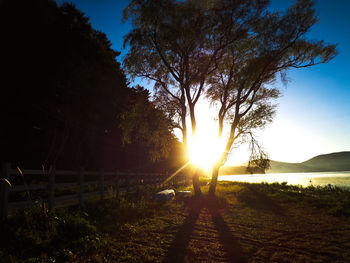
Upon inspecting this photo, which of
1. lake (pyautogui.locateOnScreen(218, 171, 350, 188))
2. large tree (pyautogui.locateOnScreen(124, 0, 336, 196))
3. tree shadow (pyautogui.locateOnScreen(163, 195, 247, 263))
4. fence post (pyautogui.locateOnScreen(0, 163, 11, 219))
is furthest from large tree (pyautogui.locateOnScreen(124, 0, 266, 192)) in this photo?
lake (pyautogui.locateOnScreen(218, 171, 350, 188))

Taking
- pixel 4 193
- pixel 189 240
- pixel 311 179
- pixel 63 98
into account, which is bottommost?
pixel 311 179

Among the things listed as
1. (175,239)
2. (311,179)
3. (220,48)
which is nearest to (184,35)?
(220,48)

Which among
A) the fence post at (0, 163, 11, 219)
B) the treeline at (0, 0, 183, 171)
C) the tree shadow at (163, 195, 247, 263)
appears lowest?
the tree shadow at (163, 195, 247, 263)

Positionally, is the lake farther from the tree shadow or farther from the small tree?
the tree shadow

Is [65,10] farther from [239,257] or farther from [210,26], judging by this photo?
[239,257]

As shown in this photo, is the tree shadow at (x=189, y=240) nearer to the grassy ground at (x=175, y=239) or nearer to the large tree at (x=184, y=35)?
the grassy ground at (x=175, y=239)

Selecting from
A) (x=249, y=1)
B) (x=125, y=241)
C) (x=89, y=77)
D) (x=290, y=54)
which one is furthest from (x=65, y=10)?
(x=125, y=241)

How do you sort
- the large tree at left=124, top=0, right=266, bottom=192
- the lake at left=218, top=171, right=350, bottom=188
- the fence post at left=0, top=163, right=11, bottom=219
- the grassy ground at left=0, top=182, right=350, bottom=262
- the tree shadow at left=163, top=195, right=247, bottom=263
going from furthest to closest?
the lake at left=218, top=171, right=350, bottom=188 → the large tree at left=124, top=0, right=266, bottom=192 → the fence post at left=0, top=163, right=11, bottom=219 → the tree shadow at left=163, top=195, right=247, bottom=263 → the grassy ground at left=0, top=182, right=350, bottom=262

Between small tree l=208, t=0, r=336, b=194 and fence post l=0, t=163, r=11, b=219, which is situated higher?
small tree l=208, t=0, r=336, b=194

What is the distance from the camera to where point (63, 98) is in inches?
634

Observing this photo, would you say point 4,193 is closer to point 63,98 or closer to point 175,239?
point 175,239

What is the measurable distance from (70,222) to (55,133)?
13815 mm

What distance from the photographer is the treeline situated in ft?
41.7

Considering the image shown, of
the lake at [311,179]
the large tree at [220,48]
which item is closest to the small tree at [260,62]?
the large tree at [220,48]
